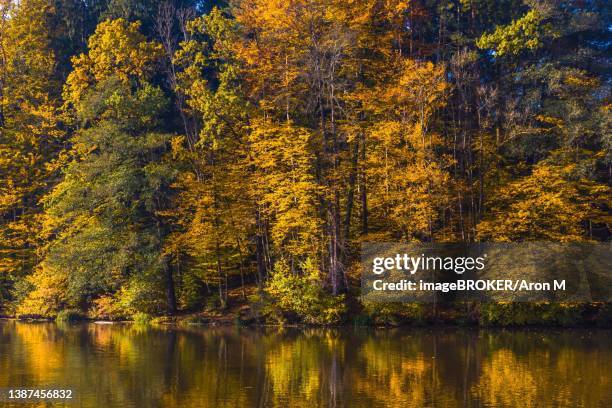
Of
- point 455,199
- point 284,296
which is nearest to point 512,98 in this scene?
point 455,199

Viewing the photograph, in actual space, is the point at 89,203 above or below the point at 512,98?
below

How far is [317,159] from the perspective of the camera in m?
40.9

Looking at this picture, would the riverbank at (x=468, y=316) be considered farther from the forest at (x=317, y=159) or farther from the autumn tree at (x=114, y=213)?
the autumn tree at (x=114, y=213)

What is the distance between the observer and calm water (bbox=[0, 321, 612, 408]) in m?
20.5

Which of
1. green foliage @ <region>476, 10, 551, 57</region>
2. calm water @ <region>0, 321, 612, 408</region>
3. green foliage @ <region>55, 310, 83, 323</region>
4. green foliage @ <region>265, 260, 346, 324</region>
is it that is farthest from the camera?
green foliage @ <region>55, 310, 83, 323</region>

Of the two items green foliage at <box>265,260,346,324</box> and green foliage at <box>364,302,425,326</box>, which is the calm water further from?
green foliage at <box>265,260,346,324</box>

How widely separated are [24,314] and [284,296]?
17.4 metres

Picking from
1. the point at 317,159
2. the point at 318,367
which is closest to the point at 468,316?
the point at 317,159

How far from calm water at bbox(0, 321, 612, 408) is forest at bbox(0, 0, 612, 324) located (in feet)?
17.3

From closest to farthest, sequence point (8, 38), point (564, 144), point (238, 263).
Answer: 1. point (564, 144)
2. point (238, 263)
3. point (8, 38)

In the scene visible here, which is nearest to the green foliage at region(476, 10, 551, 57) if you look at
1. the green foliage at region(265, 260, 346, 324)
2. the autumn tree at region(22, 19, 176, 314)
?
the green foliage at region(265, 260, 346, 324)

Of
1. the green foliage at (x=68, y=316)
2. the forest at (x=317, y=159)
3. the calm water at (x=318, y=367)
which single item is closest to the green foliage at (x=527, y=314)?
the forest at (x=317, y=159)

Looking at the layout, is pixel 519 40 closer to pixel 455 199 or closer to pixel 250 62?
pixel 455 199

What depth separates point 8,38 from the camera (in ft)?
176
